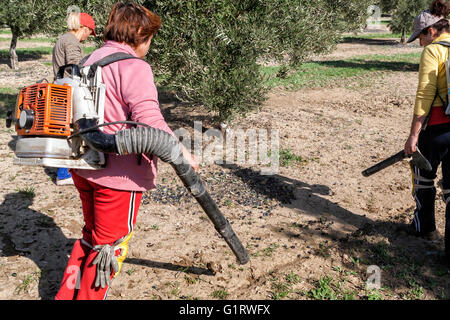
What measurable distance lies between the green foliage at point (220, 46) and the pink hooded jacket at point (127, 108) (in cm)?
434

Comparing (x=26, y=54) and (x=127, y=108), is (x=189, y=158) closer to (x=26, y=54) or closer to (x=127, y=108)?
(x=127, y=108)

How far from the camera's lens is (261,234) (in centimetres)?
477

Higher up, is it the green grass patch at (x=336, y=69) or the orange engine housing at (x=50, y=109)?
the orange engine housing at (x=50, y=109)

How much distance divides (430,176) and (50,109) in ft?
13.2

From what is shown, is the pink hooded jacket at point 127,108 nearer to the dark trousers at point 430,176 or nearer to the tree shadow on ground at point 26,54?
the dark trousers at point 430,176

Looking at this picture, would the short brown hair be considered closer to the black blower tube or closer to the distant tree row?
the black blower tube

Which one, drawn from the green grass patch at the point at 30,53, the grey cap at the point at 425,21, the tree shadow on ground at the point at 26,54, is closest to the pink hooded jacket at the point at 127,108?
the grey cap at the point at 425,21

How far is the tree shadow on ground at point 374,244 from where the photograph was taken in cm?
387

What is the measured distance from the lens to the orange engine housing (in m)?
2.36

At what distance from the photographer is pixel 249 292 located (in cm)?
367

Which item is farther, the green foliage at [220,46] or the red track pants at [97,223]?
the green foliage at [220,46]

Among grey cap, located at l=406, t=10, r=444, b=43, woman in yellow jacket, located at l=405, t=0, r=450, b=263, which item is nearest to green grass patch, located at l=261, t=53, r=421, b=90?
grey cap, located at l=406, t=10, r=444, b=43

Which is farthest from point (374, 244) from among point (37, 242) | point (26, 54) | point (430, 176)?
point (26, 54)
